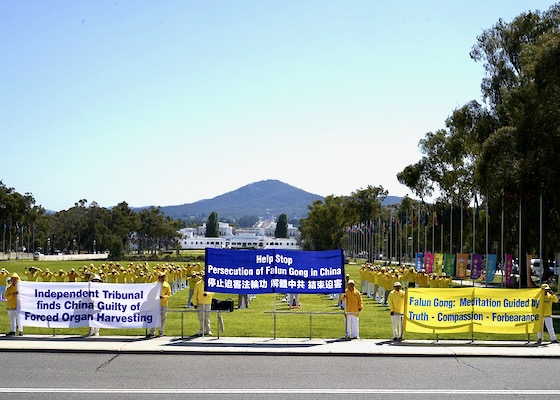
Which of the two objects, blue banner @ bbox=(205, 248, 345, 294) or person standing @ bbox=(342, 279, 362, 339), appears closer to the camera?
person standing @ bbox=(342, 279, 362, 339)

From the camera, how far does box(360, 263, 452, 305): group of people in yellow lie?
3397cm

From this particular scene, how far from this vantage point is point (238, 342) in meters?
20.2

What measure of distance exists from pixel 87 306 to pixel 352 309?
7.31 m

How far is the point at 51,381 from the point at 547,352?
11993 mm

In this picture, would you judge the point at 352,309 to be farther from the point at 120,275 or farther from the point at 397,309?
the point at 120,275

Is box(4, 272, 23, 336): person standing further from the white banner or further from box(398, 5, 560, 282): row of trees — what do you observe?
box(398, 5, 560, 282): row of trees

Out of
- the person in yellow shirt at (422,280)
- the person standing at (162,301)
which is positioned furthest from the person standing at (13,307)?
the person in yellow shirt at (422,280)

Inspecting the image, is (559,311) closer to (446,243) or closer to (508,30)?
(508,30)

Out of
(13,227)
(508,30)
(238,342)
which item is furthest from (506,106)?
(13,227)

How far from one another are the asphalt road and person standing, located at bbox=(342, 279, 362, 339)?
9.52 ft

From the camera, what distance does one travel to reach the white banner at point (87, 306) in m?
20.7

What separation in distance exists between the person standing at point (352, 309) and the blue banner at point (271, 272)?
86 cm

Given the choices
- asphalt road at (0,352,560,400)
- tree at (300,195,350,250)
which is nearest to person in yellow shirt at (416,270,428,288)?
asphalt road at (0,352,560,400)

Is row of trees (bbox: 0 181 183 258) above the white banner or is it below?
above
